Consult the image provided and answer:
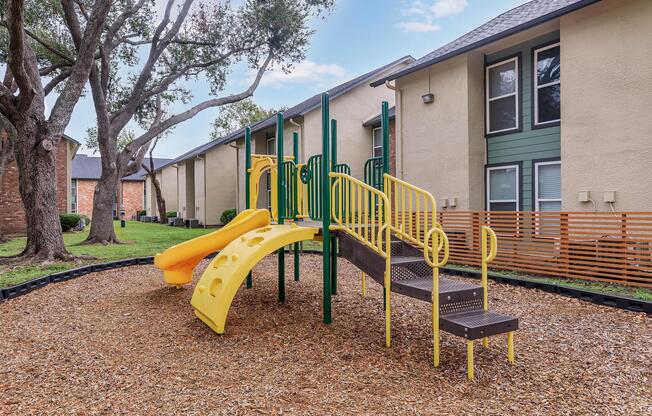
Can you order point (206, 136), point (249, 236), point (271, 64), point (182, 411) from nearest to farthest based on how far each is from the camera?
point (182, 411)
point (249, 236)
point (271, 64)
point (206, 136)

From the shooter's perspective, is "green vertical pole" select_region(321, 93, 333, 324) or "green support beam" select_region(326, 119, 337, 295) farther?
"green support beam" select_region(326, 119, 337, 295)

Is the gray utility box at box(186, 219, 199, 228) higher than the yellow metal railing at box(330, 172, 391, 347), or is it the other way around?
the yellow metal railing at box(330, 172, 391, 347)

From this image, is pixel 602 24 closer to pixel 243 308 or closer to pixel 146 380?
pixel 243 308

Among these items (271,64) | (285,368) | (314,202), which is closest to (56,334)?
(285,368)

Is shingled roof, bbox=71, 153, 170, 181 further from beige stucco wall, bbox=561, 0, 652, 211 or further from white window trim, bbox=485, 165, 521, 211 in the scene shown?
beige stucco wall, bbox=561, 0, 652, 211

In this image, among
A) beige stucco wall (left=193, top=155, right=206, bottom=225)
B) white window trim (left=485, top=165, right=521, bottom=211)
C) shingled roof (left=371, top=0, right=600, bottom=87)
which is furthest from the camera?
beige stucco wall (left=193, top=155, right=206, bottom=225)

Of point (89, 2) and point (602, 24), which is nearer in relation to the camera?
point (602, 24)

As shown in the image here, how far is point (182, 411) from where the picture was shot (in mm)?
2725

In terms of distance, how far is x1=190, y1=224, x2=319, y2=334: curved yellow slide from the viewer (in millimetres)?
4203

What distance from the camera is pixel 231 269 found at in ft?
14.3

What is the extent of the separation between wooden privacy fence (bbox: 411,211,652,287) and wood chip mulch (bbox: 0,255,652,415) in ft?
5.39

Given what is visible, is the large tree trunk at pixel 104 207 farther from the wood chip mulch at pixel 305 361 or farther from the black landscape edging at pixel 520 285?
the wood chip mulch at pixel 305 361

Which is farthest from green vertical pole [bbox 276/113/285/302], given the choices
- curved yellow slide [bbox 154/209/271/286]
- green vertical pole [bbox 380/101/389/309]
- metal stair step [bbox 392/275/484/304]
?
metal stair step [bbox 392/275/484/304]

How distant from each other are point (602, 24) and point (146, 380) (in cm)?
896
